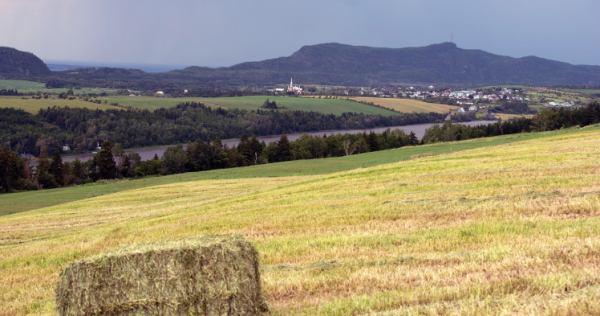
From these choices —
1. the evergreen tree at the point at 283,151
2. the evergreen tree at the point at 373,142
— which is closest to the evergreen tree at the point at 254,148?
the evergreen tree at the point at 283,151

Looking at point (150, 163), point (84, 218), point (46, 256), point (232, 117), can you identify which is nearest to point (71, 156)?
point (150, 163)

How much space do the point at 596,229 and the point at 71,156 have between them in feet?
401

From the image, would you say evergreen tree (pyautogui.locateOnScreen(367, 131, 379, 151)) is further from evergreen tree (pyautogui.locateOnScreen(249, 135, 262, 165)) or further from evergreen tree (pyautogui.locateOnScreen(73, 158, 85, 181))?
evergreen tree (pyautogui.locateOnScreen(73, 158, 85, 181))

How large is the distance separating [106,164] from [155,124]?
61737mm

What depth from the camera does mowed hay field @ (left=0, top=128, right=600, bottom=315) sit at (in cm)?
600

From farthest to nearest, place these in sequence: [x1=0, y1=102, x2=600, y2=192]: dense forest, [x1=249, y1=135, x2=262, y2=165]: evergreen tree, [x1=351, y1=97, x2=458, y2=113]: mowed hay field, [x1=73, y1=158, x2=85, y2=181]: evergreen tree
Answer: [x1=351, y1=97, x2=458, y2=113]: mowed hay field
[x1=249, y1=135, x2=262, y2=165]: evergreen tree
[x1=73, y1=158, x2=85, y2=181]: evergreen tree
[x1=0, y1=102, x2=600, y2=192]: dense forest

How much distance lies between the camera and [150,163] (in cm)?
7731

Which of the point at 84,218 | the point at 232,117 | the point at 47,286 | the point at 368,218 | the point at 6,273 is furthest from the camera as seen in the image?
the point at 232,117

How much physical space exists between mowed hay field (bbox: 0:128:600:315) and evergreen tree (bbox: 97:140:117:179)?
56.2 meters

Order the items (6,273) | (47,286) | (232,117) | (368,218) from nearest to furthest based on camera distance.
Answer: (47,286) < (6,273) < (368,218) < (232,117)

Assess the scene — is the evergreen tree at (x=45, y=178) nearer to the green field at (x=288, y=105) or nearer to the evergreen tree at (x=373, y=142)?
the evergreen tree at (x=373, y=142)

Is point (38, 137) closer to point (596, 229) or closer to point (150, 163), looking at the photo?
point (150, 163)

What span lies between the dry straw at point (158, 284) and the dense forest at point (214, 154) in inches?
2690

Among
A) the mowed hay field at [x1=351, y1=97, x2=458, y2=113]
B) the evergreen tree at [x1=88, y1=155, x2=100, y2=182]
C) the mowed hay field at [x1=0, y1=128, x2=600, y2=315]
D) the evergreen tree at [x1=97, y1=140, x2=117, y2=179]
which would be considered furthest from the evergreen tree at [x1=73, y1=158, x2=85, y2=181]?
the mowed hay field at [x1=351, y1=97, x2=458, y2=113]
